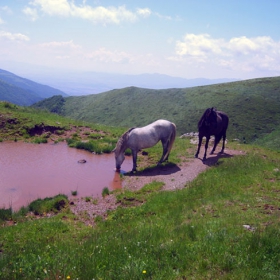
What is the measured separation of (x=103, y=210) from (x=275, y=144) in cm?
2921

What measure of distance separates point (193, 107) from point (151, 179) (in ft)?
130

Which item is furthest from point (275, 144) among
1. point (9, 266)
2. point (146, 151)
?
point (9, 266)

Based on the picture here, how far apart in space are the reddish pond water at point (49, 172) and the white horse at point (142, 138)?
113 centimetres

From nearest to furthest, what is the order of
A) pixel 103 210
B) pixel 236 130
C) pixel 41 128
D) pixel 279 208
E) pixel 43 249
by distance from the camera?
pixel 43 249, pixel 279 208, pixel 103 210, pixel 41 128, pixel 236 130

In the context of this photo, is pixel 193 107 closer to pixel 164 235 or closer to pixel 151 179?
pixel 151 179

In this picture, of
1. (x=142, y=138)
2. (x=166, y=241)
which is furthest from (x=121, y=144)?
(x=166, y=241)

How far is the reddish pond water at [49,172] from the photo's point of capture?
41.3 feet

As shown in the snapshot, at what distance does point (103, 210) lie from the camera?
1070 cm

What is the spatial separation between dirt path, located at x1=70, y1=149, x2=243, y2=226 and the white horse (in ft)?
3.73

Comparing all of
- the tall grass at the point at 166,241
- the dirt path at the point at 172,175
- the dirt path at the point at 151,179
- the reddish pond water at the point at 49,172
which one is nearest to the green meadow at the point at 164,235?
the tall grass at the point at 166,241

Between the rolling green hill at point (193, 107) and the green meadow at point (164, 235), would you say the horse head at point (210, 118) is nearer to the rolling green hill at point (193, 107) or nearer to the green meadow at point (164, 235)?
the green meadow at point (164, 235)

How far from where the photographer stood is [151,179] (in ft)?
47.1

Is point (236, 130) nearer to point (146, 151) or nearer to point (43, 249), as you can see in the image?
point (146, 151)

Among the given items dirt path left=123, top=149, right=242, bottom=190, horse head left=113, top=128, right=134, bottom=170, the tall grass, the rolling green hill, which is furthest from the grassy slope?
the rolling green hill
